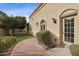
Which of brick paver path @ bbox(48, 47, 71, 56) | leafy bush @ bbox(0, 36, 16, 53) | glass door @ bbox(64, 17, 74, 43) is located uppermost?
glass door @ bbox(64, 17, 74, 43)

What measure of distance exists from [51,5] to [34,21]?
0.84 metres

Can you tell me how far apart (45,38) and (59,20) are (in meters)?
0.88

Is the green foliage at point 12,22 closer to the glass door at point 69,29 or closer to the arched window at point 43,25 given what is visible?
the arched window at point 43,25

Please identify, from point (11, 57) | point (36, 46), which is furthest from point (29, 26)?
point (11, 57)

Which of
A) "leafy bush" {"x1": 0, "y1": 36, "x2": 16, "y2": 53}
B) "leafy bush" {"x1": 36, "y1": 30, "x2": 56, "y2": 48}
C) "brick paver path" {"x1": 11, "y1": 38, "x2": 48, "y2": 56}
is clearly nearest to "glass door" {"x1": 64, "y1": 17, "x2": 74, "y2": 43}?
"leafy bush" {"x1": 36, "y1": 30, "x2": 56, "y2": 48}

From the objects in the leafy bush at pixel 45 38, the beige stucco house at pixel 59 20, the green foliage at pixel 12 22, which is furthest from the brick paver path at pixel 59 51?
the green foliage at pixel 12 22

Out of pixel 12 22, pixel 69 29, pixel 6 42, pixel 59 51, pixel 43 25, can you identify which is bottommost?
pixel 59 51

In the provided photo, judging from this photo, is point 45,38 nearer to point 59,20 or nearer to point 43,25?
point 43,25

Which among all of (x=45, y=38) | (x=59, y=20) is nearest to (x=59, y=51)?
(x=45, y=38)

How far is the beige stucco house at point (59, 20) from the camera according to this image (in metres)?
7.41

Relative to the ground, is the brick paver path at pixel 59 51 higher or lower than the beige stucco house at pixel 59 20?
lower

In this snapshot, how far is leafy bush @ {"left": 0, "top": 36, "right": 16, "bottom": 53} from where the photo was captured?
296 inches

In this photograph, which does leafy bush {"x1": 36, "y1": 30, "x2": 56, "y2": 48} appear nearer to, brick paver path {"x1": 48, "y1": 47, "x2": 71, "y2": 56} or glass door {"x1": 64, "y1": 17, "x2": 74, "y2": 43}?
brick paver path {"x1": 48, "y1": 47, "x2": 71, "y2": 56}

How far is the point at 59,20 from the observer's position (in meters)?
8.05
